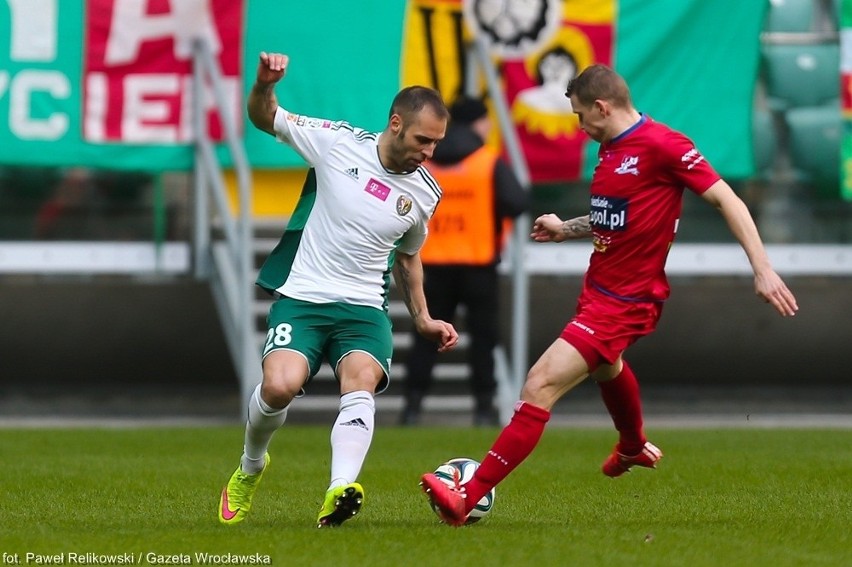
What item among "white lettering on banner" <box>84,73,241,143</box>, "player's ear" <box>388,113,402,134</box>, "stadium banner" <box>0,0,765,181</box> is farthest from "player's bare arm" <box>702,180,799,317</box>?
"white lettering on banner" <box>84,73,241,143</box>

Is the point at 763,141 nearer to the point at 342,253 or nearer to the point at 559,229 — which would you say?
the point at 559,229

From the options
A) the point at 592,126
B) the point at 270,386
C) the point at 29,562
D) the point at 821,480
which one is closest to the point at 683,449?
the point at 821,480

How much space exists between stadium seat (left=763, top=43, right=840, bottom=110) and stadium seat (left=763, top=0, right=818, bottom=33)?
0.16m

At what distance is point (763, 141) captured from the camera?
14.4m

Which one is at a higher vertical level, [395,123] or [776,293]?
[395,123]

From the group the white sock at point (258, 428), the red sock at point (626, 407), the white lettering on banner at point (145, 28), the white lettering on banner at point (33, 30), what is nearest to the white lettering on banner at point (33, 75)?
the white lettering on banner at point (33, 30)

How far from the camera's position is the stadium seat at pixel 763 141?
1428 centimetres

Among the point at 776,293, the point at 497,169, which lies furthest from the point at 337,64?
the point at 776,293

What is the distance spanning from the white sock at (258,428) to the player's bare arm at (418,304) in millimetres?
685

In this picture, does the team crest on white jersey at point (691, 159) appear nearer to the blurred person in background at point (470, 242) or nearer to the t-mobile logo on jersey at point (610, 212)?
the t-mobile logo on jersey at point (610, 212)

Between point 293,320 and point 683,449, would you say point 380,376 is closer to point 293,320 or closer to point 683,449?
point 293,320

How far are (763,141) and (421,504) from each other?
7795 mm

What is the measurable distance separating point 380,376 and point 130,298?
760 centimetres

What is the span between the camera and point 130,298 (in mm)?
13867
